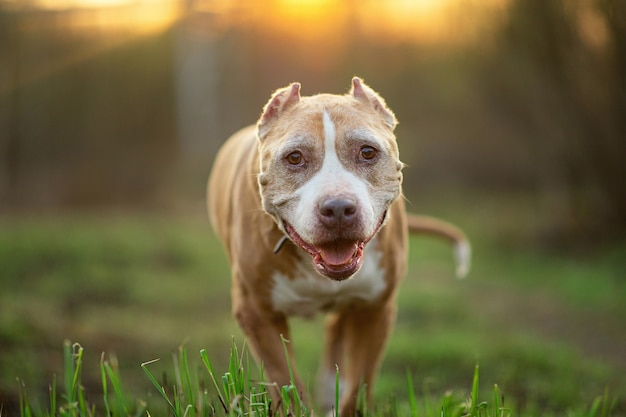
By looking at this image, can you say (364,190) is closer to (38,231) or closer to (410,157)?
(38,231)

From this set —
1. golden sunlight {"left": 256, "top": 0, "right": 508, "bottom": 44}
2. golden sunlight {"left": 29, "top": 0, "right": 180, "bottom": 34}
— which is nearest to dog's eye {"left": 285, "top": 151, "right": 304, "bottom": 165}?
golden sunlight {"left": 256, "top": 0, "right": 508, "bottom": 44}

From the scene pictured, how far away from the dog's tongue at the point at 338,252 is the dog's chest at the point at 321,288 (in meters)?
0.44

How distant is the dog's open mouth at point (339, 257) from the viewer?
296cm

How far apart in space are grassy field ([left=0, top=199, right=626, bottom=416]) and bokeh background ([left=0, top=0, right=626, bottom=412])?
0.04 metres

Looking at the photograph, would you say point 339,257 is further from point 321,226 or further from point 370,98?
point 370,98

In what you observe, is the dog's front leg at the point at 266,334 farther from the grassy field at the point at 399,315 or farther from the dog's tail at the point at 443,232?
the dog's tail at the point at 443,232

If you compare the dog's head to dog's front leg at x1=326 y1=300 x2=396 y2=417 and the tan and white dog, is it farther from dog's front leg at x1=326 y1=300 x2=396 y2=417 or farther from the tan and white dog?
dog's front leg at x1=326 y1=300 x2=396 y2=417

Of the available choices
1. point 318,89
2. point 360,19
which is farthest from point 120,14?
point 360,19

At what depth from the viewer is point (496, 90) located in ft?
34.4

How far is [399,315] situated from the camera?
7551 millimetres

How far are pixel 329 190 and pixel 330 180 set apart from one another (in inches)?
2.8

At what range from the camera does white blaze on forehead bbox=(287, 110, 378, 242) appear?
2848 millimetres

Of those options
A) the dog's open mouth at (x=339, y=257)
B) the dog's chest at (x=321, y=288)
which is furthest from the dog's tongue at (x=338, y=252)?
the dog's chest at (x=321, y=288)

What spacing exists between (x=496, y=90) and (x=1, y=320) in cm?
740
